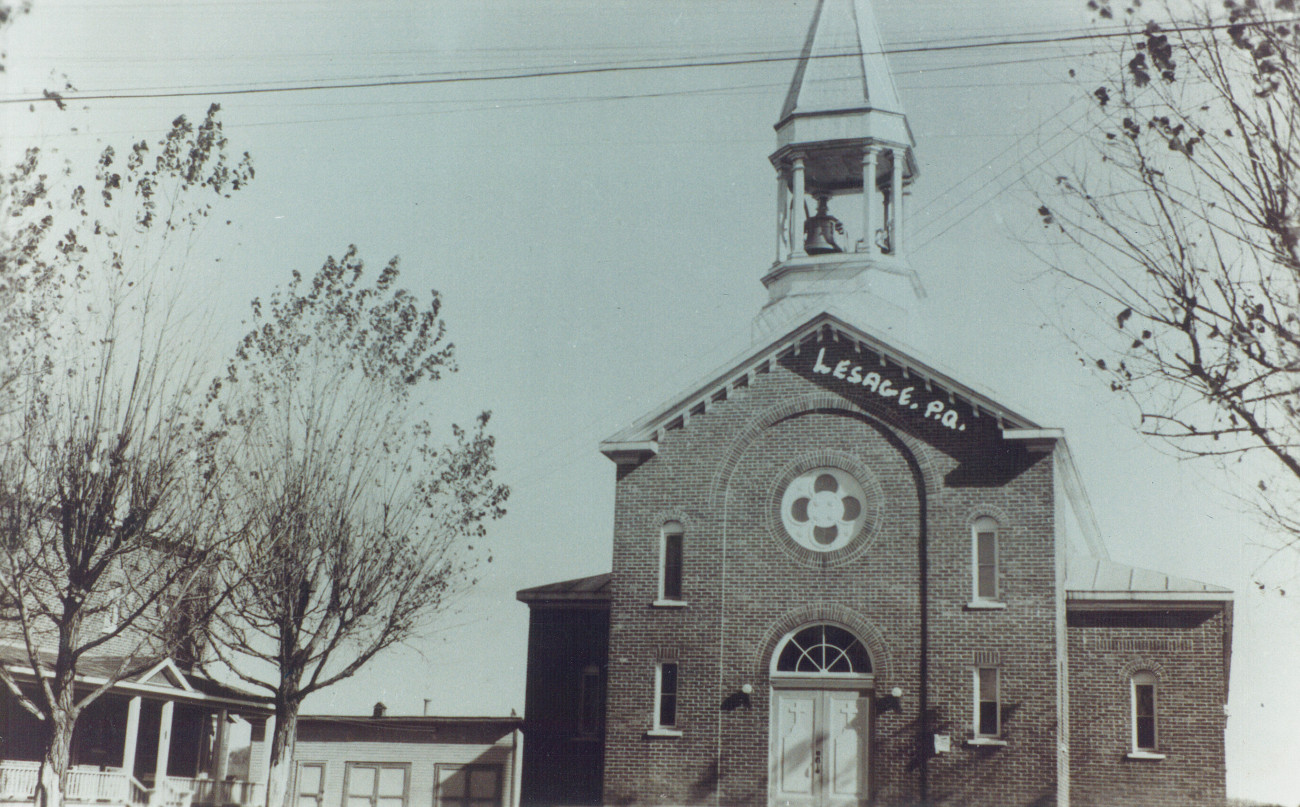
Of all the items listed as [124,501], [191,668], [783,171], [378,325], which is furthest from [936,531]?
[191,668]

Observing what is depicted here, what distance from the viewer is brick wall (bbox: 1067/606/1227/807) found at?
26984 mm

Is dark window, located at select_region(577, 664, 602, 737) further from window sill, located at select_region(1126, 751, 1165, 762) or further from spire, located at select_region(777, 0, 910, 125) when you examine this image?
spire, located at select_region(777, 0, 910, 125)

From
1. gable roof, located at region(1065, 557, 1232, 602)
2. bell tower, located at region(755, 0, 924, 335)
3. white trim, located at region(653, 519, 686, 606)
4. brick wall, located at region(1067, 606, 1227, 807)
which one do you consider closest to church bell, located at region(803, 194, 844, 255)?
bell tower, located at region(755, 0, 924, 335)

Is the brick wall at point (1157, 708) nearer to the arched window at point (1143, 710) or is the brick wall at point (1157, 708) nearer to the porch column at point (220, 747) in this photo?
the arched window at point (1143, 710)

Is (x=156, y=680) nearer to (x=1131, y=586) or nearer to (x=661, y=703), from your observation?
(x=661, y=703)

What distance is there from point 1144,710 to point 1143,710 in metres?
0.02

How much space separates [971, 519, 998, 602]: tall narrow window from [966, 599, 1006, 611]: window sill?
133 mm

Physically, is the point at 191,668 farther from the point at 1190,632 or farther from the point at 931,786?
the point at 1190,632

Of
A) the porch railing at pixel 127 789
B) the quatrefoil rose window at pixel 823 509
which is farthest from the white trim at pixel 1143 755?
the porch railing at pixel 127 789

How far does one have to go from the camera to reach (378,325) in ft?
99.1

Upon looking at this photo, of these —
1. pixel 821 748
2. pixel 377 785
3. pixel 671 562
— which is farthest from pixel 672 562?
pixel 377 785

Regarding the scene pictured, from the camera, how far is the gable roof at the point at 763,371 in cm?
2739

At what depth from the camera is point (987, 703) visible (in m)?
26.1

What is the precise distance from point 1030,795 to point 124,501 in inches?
638
